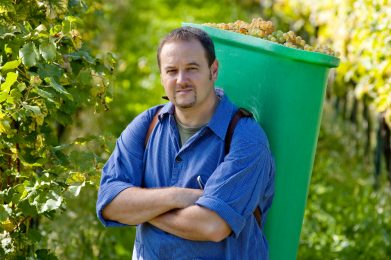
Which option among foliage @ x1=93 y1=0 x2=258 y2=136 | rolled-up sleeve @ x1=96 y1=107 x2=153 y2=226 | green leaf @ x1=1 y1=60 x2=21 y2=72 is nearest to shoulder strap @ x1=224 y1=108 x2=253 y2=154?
rolled-up sleeve @ x1=96 y1=107 x2=153 y2=226

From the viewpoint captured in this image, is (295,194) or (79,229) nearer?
(295,194)

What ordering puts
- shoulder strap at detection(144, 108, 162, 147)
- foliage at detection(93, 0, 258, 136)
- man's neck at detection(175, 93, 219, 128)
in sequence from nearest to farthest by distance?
man's neck at detection(175, 93, 219, 128)
shoulder strap at detection(144, 108, 162, 147)
foliage at detection(93, 0, 258, 136)

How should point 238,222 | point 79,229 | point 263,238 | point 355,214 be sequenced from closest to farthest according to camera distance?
1. point 238,222
2. point 263,238
3. point 79,229
4. point 355,214

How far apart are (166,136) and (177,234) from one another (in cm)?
41

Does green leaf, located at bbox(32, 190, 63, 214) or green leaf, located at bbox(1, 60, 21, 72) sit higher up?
green leaf, located at bbox(1, 60, 21, 72)

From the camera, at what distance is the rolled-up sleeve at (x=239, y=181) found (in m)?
3.96

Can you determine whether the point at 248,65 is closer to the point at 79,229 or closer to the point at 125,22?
the point at 79,229

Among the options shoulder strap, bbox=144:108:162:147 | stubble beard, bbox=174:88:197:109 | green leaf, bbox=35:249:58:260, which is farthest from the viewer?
green leaf, bbox=35:249:58:260

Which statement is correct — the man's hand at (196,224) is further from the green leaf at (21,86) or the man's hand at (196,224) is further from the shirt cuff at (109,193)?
the green leaf at (21,86)

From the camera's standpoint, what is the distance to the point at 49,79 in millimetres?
4469

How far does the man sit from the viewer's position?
13.0 feet

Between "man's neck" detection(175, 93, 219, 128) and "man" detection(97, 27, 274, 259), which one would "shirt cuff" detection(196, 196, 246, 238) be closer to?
"man" detection(97, 27, 274, 259)

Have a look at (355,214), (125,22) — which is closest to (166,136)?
(355,214)

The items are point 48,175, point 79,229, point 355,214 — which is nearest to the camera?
point 48,175
